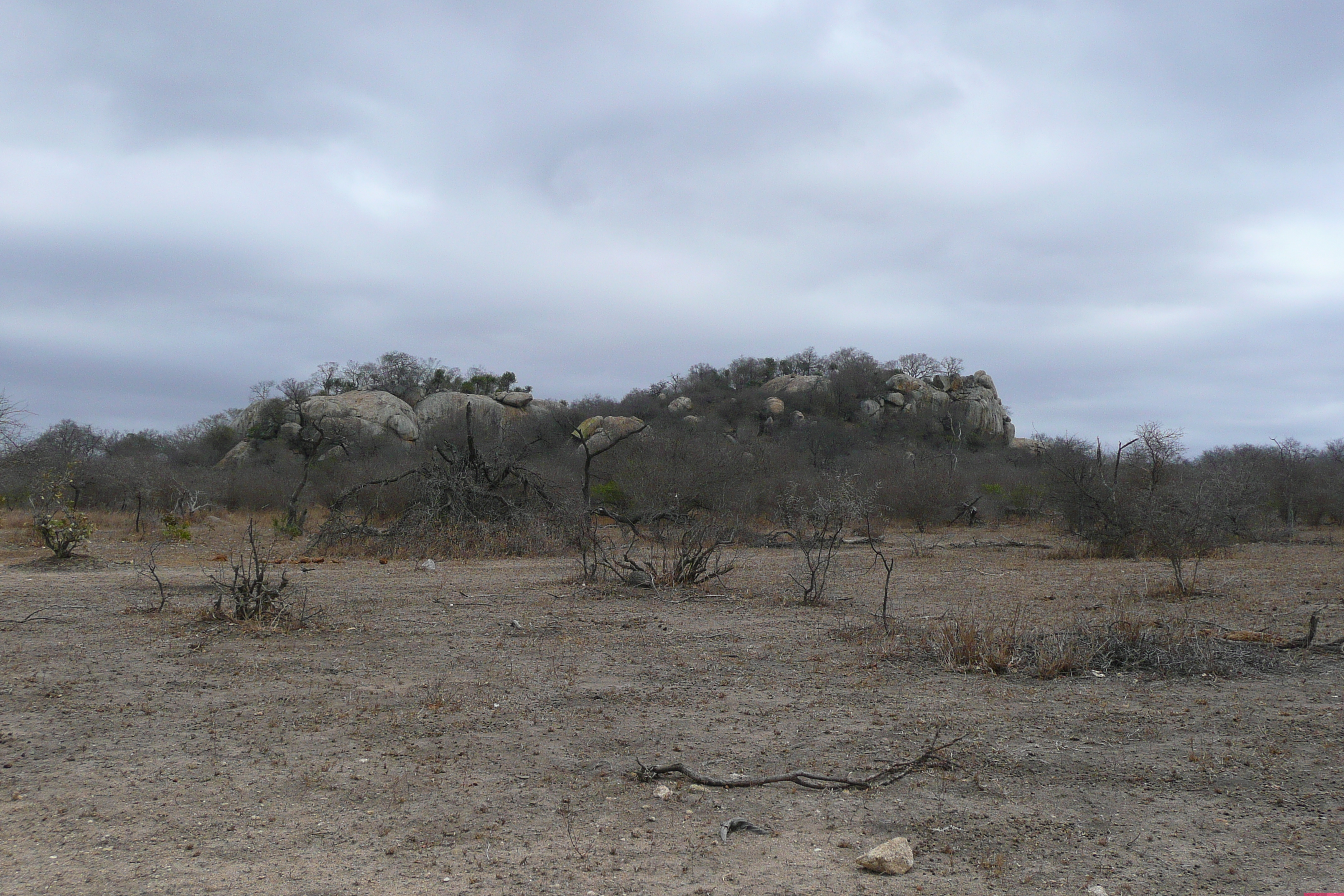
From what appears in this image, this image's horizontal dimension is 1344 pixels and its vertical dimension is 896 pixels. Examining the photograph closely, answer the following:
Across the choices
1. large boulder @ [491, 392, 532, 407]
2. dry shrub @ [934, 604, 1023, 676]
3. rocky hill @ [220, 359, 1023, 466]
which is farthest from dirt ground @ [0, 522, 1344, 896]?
large boulder @ [491, 392, 532, 407]

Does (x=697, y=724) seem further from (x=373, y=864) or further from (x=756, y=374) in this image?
(x=756, y=374)

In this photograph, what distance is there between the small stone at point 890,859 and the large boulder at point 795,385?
2082 inches

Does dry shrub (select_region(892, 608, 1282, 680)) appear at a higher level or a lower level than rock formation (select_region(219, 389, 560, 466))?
lower

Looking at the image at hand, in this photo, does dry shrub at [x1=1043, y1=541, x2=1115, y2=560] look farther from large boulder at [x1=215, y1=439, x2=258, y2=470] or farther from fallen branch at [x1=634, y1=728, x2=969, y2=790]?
large boulder at [x1=215, y1=439, x2=258, y2=470]

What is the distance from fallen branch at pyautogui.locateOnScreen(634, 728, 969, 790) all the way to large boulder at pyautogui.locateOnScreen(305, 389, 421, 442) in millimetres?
37416

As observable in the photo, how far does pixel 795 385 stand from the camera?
5825 cm

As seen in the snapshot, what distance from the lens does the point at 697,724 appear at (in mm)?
5609

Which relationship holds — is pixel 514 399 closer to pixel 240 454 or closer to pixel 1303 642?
pixel 240 454

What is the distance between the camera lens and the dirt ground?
11.6 ft

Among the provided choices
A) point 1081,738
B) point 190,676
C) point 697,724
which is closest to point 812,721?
point 697,724

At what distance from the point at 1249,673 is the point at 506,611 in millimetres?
7060

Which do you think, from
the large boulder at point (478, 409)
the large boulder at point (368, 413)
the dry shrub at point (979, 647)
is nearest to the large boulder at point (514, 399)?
the large boulder at point (478, 409)

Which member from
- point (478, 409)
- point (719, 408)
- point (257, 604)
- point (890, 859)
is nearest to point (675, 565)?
point (257, 604)

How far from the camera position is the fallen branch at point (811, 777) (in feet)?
14.5
